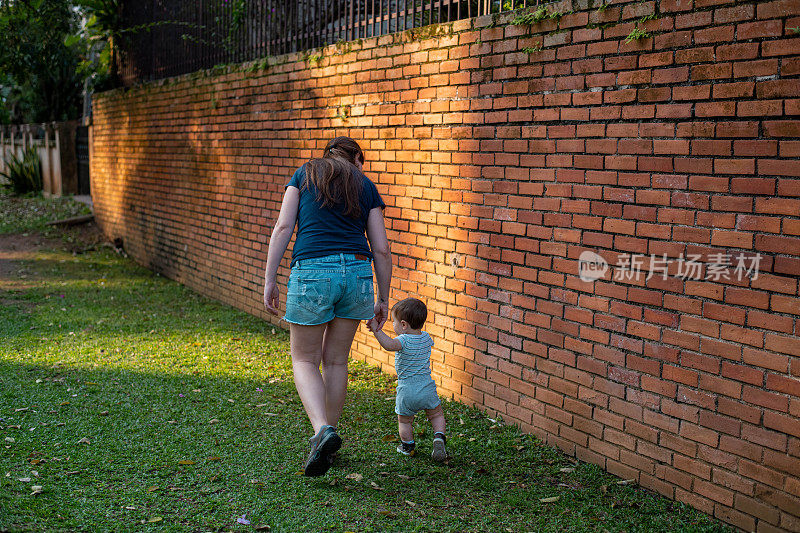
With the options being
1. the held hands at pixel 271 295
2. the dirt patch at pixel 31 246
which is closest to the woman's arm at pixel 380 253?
the held hands at pixel 271 295

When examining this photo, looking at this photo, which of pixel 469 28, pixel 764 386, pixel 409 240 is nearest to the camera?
pixel 764 386

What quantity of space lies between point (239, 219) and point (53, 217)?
30.8ft

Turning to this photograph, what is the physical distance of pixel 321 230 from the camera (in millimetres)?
3932

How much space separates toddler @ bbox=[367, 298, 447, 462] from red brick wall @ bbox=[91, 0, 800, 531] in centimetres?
69

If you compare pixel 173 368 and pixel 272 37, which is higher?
pixel 272 37

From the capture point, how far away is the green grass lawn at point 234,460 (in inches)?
137

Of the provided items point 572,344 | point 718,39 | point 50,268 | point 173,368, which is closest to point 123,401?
point 173,368

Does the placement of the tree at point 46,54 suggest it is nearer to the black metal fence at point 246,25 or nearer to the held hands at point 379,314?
the black metal fence at point 246,25

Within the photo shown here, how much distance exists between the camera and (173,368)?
6.09 m

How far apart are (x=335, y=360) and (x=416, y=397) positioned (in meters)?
0.52

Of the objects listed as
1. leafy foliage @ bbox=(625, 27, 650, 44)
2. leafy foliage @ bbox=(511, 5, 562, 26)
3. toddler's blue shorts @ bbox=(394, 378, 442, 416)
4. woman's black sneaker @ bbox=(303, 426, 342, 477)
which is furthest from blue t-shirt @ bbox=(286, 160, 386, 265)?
leafy foliage @ bbox=(625, 27, 650, 44)

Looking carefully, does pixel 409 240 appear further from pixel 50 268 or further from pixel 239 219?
pixel 50 268

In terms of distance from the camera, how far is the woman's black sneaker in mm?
3600

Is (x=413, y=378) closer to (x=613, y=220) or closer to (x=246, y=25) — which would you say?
(x=613, y=220)
